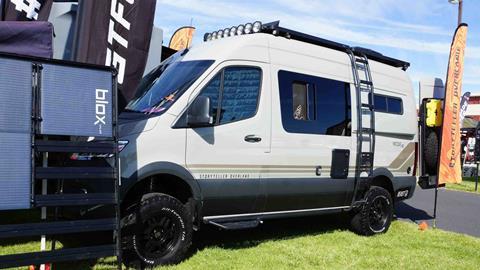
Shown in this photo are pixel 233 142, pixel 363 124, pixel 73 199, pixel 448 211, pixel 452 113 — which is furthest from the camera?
pixel 448 211

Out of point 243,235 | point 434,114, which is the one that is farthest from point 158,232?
point 434,114

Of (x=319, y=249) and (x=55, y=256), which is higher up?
(x=55, y=256)

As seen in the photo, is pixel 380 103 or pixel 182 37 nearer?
pixel 380 103

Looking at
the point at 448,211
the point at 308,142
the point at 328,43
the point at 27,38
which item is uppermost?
the point at 328,43

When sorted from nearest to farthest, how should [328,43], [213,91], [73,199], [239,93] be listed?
[73,199]
[213,91]
[239,93]
[328,43]

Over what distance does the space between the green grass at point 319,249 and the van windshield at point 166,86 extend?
1.77 m

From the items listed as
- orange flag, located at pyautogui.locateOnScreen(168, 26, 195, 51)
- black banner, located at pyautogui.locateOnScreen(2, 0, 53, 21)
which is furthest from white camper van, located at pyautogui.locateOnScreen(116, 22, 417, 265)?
orange flag, located at pyautogui.locateOnScreen(168, 26, 195, 51)

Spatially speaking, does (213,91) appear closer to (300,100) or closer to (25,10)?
(300,100)

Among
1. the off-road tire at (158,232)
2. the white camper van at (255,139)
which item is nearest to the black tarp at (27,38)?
the white camper van at (255,139)

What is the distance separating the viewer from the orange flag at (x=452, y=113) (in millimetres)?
9156

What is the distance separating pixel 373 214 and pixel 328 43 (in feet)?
9.24

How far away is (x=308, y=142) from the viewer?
22.8 ft

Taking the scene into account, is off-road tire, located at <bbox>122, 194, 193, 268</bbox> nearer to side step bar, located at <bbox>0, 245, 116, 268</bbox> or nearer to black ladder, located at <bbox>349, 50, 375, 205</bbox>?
side step bar, located at <bbox>0, 245, 116, 268</bbox>

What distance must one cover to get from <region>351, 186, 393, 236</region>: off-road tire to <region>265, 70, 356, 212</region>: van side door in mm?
424
